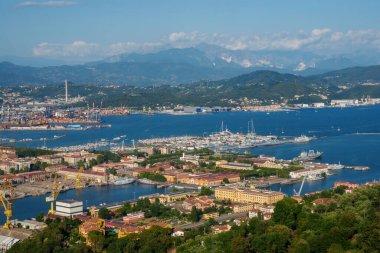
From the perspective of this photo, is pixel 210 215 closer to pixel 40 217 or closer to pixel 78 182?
pixel 40 217

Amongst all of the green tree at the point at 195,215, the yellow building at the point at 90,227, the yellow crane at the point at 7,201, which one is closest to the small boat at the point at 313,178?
the green tree at the point at 195,215

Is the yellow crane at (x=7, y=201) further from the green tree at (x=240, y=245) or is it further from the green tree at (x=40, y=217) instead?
the green tree at (x=240, y=245)

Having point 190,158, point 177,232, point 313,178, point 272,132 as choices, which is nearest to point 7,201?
point 177,232

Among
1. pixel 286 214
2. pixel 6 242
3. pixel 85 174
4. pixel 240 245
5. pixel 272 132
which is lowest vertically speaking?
pixel 6 242

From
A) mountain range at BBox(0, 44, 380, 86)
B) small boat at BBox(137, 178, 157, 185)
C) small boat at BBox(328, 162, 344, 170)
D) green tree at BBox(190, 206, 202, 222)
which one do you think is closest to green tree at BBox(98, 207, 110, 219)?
→ green tree at BBox(190, 206, 202, 222)

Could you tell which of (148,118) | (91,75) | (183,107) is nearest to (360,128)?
(148,118)

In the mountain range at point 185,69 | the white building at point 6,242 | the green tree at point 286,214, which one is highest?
the mountain range at point 185,69

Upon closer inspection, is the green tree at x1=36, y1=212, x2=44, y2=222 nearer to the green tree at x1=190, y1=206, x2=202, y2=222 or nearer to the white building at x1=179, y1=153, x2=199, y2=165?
the green tree at x1=190, y1=206, x2=202, y2=222
